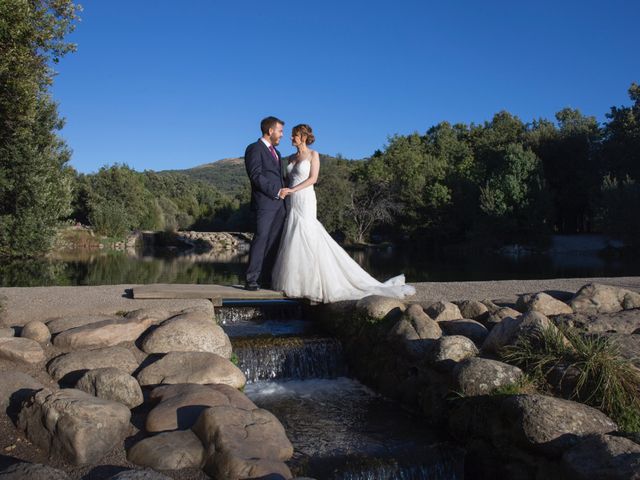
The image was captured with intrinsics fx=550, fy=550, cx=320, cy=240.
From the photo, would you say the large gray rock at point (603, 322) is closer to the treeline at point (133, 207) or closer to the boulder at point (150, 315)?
the boulder at point (150, 315)

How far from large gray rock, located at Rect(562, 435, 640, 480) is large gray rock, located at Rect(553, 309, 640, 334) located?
242cm

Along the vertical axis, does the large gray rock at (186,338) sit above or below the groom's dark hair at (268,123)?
below

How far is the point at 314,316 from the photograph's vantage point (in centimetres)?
948

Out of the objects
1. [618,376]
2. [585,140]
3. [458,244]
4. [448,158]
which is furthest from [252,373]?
[448,158]

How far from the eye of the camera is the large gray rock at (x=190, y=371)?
5668 millimetres

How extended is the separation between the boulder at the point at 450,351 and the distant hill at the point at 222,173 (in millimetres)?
131751

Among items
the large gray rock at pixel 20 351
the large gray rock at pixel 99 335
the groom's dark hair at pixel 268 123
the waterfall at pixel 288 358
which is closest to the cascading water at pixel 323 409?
the waterfall at pixel 288 358

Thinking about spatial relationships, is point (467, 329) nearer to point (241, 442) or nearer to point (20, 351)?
point (241, 442)

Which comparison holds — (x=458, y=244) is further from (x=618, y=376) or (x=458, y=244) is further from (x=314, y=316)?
(x=618, y=376)

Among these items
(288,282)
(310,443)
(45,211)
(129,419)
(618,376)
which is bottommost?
(310,443)

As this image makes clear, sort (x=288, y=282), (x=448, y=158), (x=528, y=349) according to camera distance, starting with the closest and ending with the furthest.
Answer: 1. (x=528, y=349)
2. (x=288, y=282)
3. (x=448, y=158)

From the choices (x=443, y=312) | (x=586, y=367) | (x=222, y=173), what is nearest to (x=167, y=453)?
(x=586, y=367)

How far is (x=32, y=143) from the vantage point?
19641mm

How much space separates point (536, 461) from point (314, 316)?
5312 millimetres
